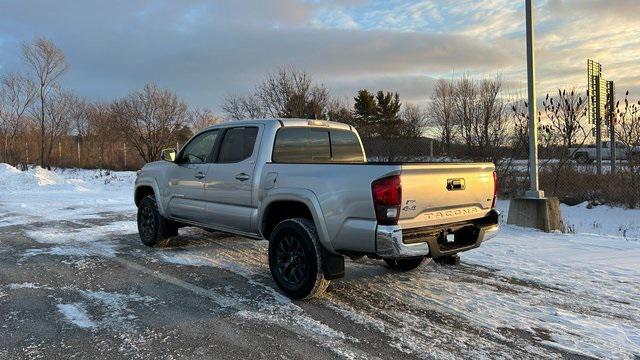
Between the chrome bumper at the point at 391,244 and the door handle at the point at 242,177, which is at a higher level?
the door handle at the point at 242,177

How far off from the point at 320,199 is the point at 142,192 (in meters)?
4.66

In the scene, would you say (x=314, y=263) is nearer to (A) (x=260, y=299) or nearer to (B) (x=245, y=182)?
(A) (x=260, y=299)

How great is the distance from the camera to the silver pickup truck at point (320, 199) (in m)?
4.45

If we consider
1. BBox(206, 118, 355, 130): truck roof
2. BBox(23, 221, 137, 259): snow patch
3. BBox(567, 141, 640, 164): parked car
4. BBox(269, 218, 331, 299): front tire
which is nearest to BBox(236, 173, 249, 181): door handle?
BBox(206, 118, 355, 130): truck roof

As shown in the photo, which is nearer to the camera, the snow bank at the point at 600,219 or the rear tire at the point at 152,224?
the rear tire at the point at 152,224

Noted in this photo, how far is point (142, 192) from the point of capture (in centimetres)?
845

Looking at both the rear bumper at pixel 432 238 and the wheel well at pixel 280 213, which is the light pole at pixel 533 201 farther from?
the wheel well at pixel 280 213

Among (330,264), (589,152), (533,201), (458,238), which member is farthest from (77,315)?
(589,152)

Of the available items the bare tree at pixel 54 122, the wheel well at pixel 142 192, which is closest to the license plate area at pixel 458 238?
the wheel well at pixel 142 192

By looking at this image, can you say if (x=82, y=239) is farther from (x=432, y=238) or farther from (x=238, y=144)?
(x=432, y=238)

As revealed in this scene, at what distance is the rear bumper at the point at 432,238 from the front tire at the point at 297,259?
2.53 feet

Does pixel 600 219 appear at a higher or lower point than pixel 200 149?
lower

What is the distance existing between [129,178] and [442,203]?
63.9ft

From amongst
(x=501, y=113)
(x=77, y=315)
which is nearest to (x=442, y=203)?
(x=77, y=315)
